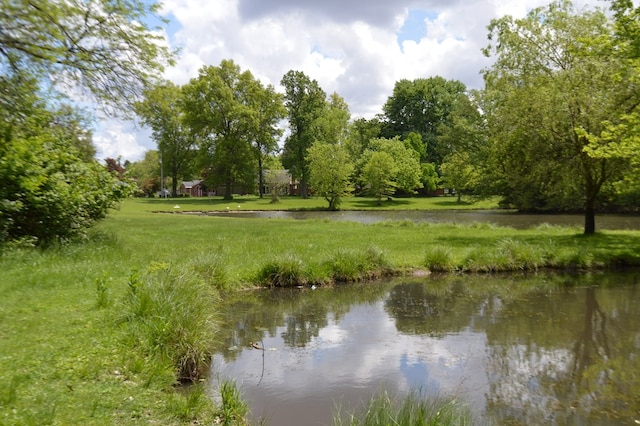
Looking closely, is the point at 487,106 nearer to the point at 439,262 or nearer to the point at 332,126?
the point at 332,126

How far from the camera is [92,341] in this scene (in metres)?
6.23

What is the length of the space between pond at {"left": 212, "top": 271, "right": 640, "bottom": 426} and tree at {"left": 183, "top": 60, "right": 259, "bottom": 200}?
175 feet

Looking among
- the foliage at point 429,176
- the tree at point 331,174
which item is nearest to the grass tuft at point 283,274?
the tree at point 331,174

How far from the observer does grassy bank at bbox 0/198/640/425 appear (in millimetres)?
4918

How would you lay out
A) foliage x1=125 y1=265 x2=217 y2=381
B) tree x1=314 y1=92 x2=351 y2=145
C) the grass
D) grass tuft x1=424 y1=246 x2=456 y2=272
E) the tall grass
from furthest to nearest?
tree x1=314 y1=92 x2=351 y2=145
the grass
grass tuft x1=424 y1=246 x2=456 y2=272
foliage x1=125 y1=265 x2=217 y2=381
the tall grass

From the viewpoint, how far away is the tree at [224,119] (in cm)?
6216

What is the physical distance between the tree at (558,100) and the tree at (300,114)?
162 feet

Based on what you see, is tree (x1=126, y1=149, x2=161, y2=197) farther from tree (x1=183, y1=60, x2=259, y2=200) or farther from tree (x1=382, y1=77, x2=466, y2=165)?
tree (x1=382, y1=77, x2=466, y2=165)

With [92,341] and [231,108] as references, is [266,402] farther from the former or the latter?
[231,108]

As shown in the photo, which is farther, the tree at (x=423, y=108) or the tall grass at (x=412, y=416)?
the tree at (x=423, y=108)

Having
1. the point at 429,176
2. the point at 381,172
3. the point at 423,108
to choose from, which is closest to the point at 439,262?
the point at 381,172

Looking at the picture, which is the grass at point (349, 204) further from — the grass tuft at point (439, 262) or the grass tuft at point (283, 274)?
the grass tuft at point (283, 274)

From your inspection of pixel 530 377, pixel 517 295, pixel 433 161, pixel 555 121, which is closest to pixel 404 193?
pixel 433 161

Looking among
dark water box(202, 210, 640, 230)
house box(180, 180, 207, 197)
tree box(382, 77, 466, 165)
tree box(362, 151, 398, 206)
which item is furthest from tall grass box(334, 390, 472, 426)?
house box(180, 180, 207, 197)
